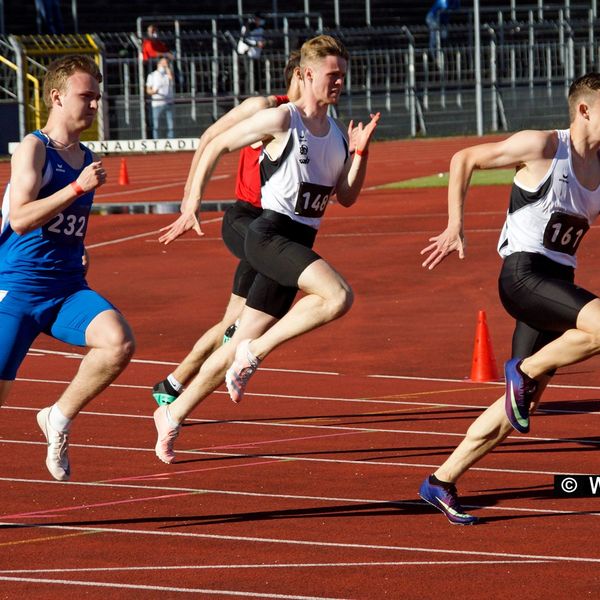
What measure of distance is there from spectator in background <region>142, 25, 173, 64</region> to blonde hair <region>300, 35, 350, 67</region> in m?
25.6

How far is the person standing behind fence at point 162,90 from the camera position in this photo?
32844 mm

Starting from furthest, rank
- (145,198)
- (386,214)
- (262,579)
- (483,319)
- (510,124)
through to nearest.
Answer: (510,124), (145,198), (386,214), (483,319), (262,579)

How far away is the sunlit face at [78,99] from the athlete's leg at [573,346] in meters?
2.27

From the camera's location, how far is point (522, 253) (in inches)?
280

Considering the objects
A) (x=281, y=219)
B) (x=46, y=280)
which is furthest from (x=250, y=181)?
(x=46, y=280)

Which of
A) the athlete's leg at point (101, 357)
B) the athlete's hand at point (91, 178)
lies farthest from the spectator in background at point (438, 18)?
the athlete's hand at point (91, 178)

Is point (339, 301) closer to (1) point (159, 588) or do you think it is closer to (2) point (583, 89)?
(2) point (583, 89)

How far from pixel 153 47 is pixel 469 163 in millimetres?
27446

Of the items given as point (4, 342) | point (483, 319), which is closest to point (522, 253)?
point (4, 342)

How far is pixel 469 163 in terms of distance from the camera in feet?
22.4

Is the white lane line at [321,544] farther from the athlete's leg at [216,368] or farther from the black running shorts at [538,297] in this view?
the athlete's leg at [216,368]

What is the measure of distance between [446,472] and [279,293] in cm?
176

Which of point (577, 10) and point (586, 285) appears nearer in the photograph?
point (586, 285)

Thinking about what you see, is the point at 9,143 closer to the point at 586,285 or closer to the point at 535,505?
the point at 586,285
